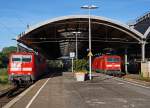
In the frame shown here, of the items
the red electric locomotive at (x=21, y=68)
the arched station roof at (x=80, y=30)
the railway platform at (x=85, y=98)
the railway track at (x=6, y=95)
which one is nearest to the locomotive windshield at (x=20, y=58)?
the red electric locomotive at (x=21, y=68)

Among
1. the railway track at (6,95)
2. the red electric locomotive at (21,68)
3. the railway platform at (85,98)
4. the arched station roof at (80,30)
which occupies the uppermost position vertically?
the arched station roof at (80,30)

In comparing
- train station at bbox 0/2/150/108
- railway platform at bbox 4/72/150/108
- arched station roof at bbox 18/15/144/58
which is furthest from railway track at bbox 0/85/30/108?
arched station roof at bbox 18/15/144/58

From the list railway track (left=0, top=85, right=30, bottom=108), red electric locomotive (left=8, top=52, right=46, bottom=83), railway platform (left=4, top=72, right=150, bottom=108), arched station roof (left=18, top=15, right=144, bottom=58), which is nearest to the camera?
railway platform (left=4, top=72, right=150, bottom=108)

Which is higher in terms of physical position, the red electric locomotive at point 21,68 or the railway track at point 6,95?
the red electric locomotive at point 21,68

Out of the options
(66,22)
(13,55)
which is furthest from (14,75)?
(66,22)

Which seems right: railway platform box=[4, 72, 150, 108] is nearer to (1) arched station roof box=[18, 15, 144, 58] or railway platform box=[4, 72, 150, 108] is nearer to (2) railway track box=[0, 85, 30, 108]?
(2) railway track box=[0, 85, 30, 108]

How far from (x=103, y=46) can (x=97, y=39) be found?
10807 mm

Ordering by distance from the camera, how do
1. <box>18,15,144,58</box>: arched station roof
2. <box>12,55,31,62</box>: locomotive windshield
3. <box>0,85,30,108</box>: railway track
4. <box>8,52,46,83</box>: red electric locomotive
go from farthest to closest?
<box>18,15,144,58</box>: arched station roof < <box>12,55,31,62</box>: locomotive windshield < <box>8,52,46,83</box>: red electric locomotive < <box>0,85,30,108</box>: railway track

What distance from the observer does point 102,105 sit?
56.2 feet

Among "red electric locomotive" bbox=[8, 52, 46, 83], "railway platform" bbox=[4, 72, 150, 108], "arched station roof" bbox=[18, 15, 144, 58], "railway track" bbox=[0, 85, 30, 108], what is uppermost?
"arched station roof" bbox=[18, 15, 144, 58]

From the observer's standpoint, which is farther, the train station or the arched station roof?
the arched station roof

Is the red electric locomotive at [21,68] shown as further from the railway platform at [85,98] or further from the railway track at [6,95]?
the railway platform at [85,98]

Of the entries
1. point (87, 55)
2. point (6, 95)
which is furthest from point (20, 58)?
point (87, 55)

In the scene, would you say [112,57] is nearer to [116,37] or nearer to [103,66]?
[103,66]
